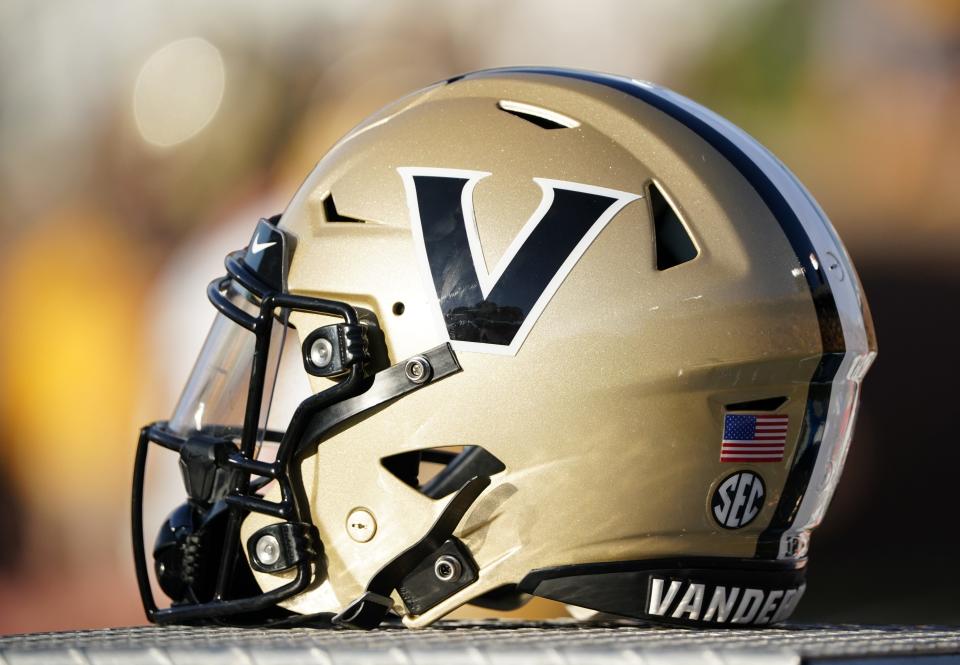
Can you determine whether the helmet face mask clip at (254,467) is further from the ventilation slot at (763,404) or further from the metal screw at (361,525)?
the ventilation slot at (763,404)

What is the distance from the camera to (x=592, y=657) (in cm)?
107

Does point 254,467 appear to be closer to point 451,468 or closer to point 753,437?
point 451,468

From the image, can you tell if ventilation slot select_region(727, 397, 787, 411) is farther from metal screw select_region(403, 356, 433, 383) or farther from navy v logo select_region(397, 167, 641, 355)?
metal screw select_region(403, 356, 433, 383)

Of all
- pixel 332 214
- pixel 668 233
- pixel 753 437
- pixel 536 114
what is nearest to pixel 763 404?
pixel 753 437

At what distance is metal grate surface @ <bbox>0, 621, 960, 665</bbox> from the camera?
107 cm

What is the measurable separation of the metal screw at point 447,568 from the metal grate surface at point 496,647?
7cm

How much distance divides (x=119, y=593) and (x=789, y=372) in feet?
10.5

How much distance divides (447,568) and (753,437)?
1.39 ft

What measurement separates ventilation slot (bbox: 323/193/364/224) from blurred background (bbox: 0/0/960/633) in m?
2.54

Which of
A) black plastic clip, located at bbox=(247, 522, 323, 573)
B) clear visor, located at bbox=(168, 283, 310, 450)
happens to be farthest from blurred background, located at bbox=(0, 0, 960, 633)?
black plastic clip, located at bbox=(247, 522, 323, 573)

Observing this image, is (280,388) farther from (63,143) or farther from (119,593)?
(63,143)

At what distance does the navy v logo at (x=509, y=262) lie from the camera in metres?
1.44

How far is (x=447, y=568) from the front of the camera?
4.74ft

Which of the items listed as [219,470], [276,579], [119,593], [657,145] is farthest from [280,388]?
[119,593]
